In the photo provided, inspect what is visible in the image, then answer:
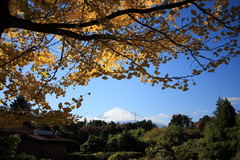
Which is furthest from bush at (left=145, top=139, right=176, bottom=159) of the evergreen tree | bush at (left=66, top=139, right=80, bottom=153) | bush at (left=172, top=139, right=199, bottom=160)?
bush at (left=66, top=139, right=80, bottom=153)

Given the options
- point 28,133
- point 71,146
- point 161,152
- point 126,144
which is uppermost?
point 28,133

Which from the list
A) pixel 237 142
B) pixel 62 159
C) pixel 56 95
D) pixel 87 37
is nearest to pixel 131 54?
pixel 87 37

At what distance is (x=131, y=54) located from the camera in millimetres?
3229

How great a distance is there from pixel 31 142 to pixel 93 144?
640 cm

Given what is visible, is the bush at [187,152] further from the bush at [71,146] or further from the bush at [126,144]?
the bush at [71,146]

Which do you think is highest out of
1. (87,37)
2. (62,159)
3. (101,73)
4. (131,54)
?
(131,54)

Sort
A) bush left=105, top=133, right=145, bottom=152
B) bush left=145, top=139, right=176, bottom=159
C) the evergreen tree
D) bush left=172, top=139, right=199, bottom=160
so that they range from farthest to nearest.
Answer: bush left=105, top=133, right=145, bottom=152 < bush left=145, top=139, right=176, bottom=159 < bush left=172, top=139, right=199, bottom=160 < the evergreen tree

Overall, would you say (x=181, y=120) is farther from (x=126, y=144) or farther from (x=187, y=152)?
(x=187, y=152)

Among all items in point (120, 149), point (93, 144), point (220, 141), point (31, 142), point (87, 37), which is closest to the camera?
point (87, 37)

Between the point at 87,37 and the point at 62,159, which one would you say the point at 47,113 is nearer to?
the point at 87,37

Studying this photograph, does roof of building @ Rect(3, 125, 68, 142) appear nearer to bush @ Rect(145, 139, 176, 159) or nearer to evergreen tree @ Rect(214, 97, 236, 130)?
bush @ Rect(145, 139, 176, 159)

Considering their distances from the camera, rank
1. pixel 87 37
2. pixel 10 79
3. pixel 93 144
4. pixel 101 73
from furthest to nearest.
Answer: pixel 93 144
pixel 10 79
pixel 87 37
pixel 101 73

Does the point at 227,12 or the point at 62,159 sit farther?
the point at 62,159

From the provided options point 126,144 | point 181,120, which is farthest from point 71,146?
point 181,120
